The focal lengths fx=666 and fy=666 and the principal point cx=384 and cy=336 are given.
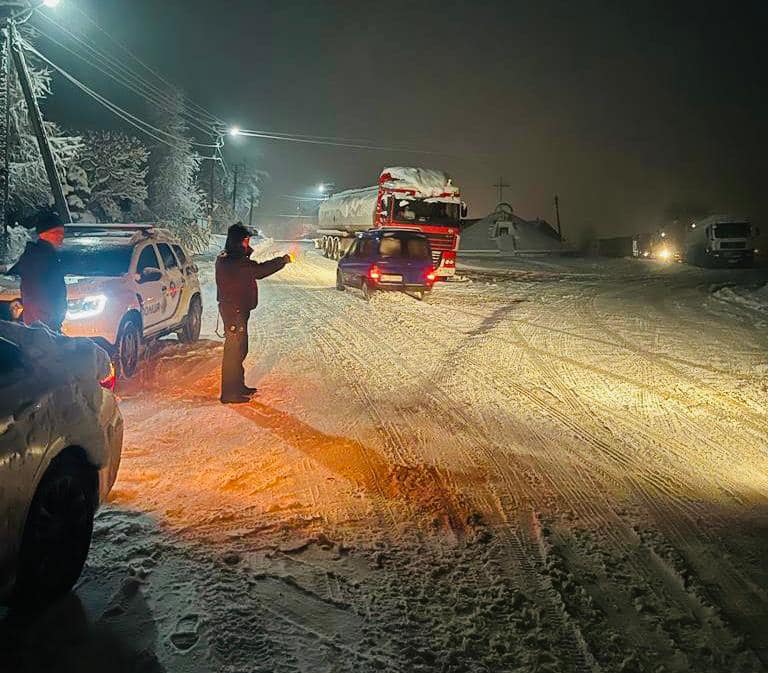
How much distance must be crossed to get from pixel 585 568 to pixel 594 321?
11790mm

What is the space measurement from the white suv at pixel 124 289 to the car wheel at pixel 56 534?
489 cm

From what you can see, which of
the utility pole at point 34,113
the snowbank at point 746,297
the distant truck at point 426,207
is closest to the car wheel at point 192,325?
the utility pole at point 34,113

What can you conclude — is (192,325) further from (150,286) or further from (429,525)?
(429,525)

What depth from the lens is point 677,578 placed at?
383 centimetres

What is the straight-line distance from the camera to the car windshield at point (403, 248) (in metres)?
18.5

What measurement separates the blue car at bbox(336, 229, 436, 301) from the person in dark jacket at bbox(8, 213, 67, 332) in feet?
38.5

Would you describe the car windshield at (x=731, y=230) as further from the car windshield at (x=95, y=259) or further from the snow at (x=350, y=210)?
the car windshield at (x=95, y=259)

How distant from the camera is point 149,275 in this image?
9453mm

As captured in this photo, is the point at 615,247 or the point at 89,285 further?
the point at 615,247

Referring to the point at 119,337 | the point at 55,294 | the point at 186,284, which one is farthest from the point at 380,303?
the point at 55,294

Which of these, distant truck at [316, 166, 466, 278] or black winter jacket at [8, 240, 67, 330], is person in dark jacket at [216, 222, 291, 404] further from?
distant truck at [316, 166, 466, 278]

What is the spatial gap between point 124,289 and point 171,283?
74.1 inches

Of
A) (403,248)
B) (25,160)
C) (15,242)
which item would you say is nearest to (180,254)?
(403,248)

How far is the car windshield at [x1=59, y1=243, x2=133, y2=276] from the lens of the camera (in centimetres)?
902
